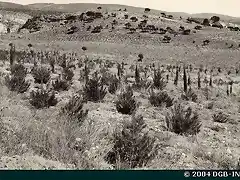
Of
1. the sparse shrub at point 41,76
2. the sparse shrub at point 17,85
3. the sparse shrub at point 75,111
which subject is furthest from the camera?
the sparse shrub at point 41,76

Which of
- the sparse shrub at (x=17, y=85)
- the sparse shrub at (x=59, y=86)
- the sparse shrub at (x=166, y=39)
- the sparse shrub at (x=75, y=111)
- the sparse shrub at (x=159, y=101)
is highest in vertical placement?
the sparse shrub at (x=75, y=111)

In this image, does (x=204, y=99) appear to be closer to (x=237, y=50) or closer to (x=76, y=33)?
(x=237, y=50)

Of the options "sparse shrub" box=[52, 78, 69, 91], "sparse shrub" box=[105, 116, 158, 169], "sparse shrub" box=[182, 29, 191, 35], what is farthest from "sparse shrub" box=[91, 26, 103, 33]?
"sparse shrub" box=[105, 116, 158, 169]

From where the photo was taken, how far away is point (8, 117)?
9055 mm

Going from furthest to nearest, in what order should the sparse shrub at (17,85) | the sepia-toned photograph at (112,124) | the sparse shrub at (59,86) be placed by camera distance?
the sparse shrub at (59,86)
the sparse shrub at (17,85)
the sepia-toned photograph at (112,124)

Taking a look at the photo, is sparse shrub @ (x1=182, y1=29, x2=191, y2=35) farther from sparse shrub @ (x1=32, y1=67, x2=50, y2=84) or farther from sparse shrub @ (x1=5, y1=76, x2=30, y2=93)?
sparse shrub @ (x1=5, y1=76, x2=30, y2=93)

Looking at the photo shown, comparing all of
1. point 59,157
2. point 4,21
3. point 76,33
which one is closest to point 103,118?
point 59,157

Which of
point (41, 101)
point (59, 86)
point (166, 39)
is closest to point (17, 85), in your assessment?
point (59, 86)

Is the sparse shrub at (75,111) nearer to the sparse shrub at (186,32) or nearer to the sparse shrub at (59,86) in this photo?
the sparse shrub at (59,86)

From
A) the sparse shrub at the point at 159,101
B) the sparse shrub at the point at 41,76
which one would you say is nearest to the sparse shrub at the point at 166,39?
the sparse shrub at the point at 41,76

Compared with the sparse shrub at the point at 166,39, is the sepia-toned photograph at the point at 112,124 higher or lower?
higher

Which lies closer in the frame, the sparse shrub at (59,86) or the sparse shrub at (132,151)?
the sparse shrub at (132,151)

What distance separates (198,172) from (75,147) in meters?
2.66

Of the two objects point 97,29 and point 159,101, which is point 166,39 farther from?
point 159,101
